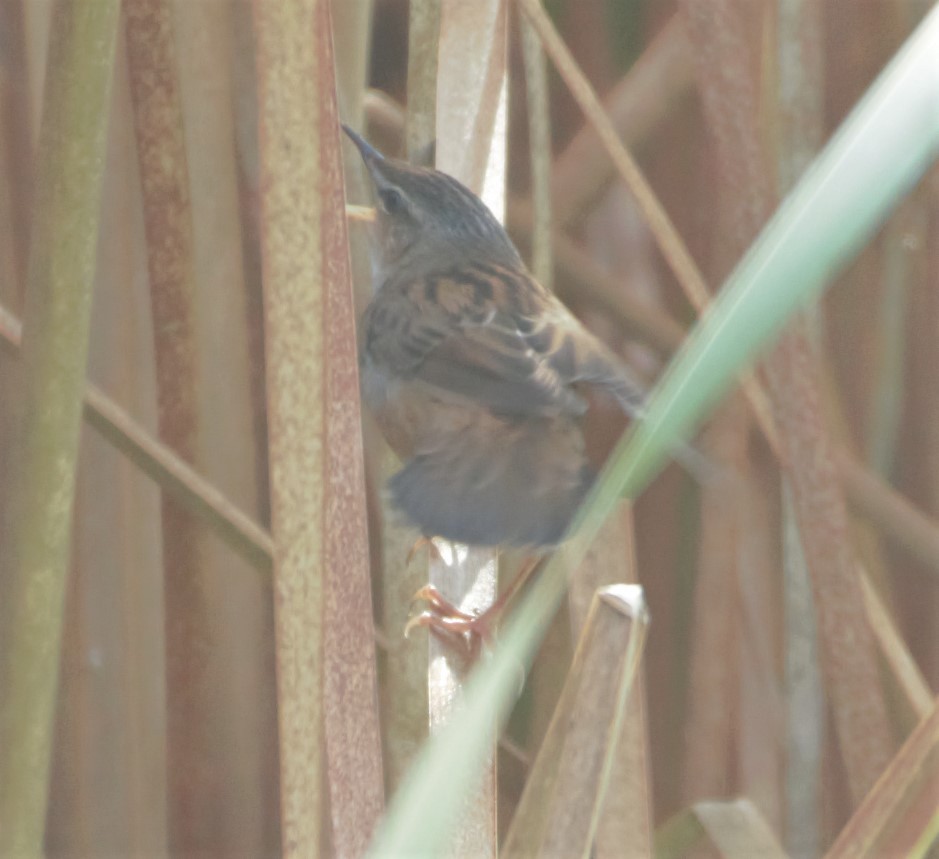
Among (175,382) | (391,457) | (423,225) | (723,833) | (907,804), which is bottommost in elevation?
(723,833)

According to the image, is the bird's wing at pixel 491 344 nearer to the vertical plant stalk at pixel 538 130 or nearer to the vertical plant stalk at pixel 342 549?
the vertical plant stalk at pixel 538 130

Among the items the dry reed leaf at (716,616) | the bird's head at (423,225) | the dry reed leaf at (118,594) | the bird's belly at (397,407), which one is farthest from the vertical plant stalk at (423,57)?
the dry reed leaf at (716,616)

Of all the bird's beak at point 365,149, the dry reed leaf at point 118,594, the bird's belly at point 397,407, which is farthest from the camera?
the dry reed leaf at point 118,594

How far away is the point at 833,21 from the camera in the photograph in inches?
85.9

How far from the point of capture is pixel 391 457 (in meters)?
1.93

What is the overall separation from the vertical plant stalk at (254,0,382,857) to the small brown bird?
354mm

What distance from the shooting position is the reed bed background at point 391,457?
3.29 feet

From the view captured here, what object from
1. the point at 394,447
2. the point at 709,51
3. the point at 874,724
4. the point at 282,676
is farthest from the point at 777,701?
the point at 282,676

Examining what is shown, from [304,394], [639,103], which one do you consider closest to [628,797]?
[304,394]

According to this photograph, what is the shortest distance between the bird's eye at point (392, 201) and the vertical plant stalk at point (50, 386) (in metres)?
1.03

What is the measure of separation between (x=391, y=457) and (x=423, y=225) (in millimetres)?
441

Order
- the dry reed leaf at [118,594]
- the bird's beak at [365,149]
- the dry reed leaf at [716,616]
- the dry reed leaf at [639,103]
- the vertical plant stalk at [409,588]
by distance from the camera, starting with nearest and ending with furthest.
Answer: the vertical plant stalk at [409,588], the bird's beak at [365,149], the dry reed leaf at [118,594], the dry reed leaf at [716,616], the dry reed leaf at [639,103]

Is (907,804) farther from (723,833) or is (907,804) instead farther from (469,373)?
(469,373)

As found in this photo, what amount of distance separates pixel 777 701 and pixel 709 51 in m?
1.15
